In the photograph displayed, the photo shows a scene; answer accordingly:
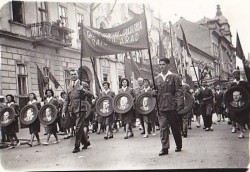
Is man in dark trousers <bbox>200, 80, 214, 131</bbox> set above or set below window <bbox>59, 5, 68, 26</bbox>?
below

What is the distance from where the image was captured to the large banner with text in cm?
686

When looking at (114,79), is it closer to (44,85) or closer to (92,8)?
(92,8)

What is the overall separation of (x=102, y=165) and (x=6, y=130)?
11.6 feet

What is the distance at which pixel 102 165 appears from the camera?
5.85 m

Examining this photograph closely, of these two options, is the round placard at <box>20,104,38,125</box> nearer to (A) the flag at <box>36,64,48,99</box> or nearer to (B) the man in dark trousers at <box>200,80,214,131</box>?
(A) the flag at <box>36,64,48,99</box>

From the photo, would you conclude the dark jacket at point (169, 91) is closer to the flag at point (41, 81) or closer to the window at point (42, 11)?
the flag at point (41, 81)

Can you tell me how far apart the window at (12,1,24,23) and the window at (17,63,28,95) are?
1571mm

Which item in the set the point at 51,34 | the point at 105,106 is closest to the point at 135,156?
the point at 105,106

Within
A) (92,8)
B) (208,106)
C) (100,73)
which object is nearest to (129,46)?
(208,106)

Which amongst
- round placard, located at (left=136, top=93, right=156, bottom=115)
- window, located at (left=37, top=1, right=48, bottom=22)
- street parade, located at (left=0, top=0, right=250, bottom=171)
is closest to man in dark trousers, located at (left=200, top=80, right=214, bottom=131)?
street parade, located at (left=0, top=0, right=250, bottom=171)

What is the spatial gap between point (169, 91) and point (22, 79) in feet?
25.8

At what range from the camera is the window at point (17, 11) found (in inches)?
476

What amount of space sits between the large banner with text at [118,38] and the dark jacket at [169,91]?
853mm

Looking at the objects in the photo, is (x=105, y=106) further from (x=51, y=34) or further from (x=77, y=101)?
(x=51, y=34)
